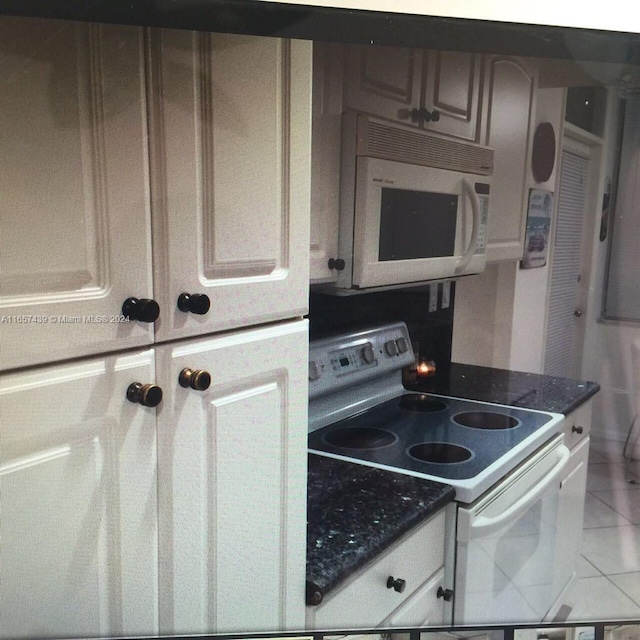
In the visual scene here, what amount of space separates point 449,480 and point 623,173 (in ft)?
1.82

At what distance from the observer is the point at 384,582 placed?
915 millimetres

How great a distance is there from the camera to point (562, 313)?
2.71ft

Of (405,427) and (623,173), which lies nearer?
(623,173)

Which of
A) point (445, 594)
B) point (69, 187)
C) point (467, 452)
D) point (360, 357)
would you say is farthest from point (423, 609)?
point (69, 187)

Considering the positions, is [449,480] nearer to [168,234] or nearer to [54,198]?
[168,234]

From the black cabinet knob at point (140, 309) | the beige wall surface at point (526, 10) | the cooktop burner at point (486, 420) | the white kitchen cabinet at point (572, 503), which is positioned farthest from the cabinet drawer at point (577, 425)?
the black cabinet knob at point (140, 309)

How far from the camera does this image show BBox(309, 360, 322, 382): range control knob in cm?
90

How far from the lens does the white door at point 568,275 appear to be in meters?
0.78

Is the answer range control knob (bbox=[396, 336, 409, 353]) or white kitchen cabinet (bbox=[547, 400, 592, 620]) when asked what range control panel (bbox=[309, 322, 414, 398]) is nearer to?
range control knob (bbox=[396, 336, 409, 353])

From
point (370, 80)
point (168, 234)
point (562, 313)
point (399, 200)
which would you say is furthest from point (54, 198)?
point (562, 313)

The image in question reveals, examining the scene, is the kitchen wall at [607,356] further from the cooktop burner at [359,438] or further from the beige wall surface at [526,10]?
the cooktop burner at [359,438]

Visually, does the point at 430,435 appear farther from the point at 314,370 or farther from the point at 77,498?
the point at 77,498

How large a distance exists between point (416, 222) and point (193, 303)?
380mm

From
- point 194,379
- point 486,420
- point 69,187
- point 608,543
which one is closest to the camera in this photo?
point 69,187
